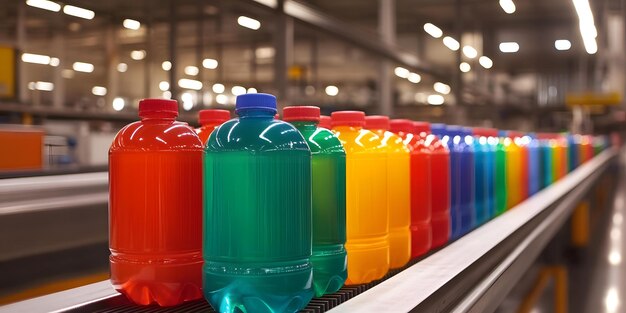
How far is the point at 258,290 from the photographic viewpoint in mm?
851

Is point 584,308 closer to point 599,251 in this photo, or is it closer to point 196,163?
point 599,251

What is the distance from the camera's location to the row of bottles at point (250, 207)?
0.85 m

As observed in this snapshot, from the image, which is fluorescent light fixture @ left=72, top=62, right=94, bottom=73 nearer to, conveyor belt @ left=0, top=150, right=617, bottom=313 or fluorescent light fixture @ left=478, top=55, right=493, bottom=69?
fluorescent light fixture @ left=478, top=55, right=493, bottom=69

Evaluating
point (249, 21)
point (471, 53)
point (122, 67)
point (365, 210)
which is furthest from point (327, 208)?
point (122, 67)

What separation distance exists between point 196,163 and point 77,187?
3.12ft

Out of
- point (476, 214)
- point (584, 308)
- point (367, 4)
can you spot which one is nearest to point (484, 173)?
point (476, 214)

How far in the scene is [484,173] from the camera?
194 centimetres

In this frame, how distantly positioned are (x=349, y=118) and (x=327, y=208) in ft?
0.90

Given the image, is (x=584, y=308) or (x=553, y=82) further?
(x=553, y=82)

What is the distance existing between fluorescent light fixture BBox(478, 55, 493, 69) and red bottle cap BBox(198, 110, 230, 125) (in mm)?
8776

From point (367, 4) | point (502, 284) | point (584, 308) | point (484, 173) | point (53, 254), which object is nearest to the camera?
point (502, 284)

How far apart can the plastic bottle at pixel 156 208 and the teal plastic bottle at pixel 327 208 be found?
7.6 inches

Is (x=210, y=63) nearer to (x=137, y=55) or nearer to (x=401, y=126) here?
(x=137, y=55)

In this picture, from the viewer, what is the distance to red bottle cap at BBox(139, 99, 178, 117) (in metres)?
0.95
